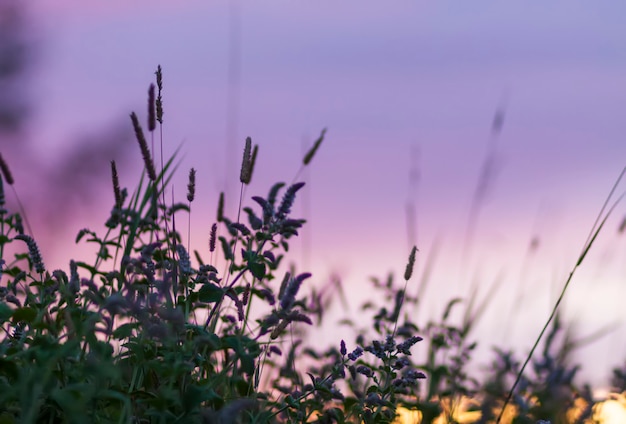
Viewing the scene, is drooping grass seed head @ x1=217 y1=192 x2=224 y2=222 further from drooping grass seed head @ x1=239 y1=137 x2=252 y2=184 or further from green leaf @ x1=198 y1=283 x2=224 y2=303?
green leaf @ x1=198 y1=283 x2=224 y2=303

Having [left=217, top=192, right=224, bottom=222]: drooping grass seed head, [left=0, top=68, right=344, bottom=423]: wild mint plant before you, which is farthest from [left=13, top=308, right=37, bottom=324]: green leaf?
[left=217, top=192, right=224, bottom=222]: drooping grass seed head

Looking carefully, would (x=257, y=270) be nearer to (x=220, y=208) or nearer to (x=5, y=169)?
(x=220, y=208)

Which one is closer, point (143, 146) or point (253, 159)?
point (143, 146)

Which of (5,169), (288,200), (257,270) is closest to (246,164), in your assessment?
(288,200)

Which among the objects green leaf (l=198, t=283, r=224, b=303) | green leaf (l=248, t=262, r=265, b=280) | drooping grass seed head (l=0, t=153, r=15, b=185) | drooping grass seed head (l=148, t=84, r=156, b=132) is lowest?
green leaf (l=198, t=283, r=224, b=303)

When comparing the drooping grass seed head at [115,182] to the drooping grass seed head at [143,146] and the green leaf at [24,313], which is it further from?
the green leaf at [24,313]

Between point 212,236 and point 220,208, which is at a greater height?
point 220,208

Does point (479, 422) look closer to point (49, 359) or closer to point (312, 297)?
point (312, 297)

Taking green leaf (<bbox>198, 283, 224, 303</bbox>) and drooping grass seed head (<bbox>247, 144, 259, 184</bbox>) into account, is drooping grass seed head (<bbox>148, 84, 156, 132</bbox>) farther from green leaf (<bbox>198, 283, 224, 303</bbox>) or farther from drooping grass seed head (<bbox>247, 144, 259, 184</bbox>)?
green leaf (<bbox>198, 283, 224, 303</bbox>)

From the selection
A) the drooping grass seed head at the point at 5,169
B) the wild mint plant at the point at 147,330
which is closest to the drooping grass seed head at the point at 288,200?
the wild mint plant at the point at 147,330

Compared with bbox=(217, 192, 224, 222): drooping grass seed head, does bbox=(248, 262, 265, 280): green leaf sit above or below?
below

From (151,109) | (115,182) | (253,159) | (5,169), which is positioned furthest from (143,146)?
(5,169)

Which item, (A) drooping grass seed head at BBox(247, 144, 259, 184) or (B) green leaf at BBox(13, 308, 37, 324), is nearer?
(B) green leaf at BBox(13, 308, 37, 324)

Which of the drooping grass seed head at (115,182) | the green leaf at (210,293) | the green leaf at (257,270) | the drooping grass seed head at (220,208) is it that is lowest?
the green leaf at (210,293)
